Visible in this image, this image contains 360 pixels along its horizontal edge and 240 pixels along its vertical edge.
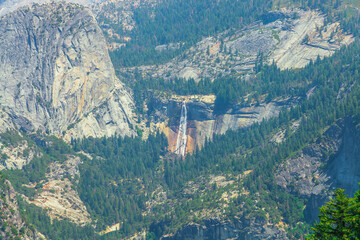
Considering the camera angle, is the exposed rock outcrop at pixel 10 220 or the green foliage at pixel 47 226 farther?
the green foliage at pixel 47 226

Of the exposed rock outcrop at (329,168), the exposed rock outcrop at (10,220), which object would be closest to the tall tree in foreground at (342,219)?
the exposed rock outcrop at (10,220)

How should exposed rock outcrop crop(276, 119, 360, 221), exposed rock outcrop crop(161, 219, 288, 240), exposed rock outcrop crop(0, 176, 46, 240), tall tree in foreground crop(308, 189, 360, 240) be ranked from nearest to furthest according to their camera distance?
tall tree in foreground crop(308, 189, 360, 240) < exposed rock outcrop crop(0, 176, 46, 240) < exposed rock outcrop crop(276, 119, 360, 221) < exposed rock outcrop crop(161, 219, 288, 240)

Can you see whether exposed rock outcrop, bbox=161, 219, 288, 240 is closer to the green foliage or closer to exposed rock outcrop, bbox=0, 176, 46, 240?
the green foliage

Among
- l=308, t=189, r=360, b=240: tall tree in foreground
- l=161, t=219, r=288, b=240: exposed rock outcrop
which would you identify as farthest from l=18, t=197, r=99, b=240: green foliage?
l=308, t=189, r=360, b=240: tall tree in foreground

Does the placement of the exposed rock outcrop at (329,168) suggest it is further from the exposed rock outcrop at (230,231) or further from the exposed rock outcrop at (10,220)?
the exposed rock outcrop at (10,220)

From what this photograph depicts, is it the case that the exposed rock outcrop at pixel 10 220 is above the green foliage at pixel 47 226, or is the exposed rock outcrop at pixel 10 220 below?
above

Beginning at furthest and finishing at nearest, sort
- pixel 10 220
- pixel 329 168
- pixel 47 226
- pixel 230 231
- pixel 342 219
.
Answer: pixel 329 168, pixel 47 226, pixel 230 231, pixel 10 220, pixel 342 219

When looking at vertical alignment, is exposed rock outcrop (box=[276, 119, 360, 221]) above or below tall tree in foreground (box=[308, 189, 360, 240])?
below

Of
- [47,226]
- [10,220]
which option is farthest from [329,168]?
[10,220]

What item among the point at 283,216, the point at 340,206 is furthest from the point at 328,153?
the point at 340,206

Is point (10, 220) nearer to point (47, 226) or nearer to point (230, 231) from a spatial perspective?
point (47, 226)

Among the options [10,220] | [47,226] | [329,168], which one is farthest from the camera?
[329,168]

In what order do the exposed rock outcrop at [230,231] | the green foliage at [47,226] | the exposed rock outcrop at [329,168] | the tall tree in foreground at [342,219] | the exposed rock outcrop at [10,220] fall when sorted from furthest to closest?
the green foliage at [47,226] < the exposed rock outcrop at [230,231] < the exposed rock outcrop at [329,168] < the exposed rock outcrop at [10,220] < the tall tree in foreground at [342,219]
